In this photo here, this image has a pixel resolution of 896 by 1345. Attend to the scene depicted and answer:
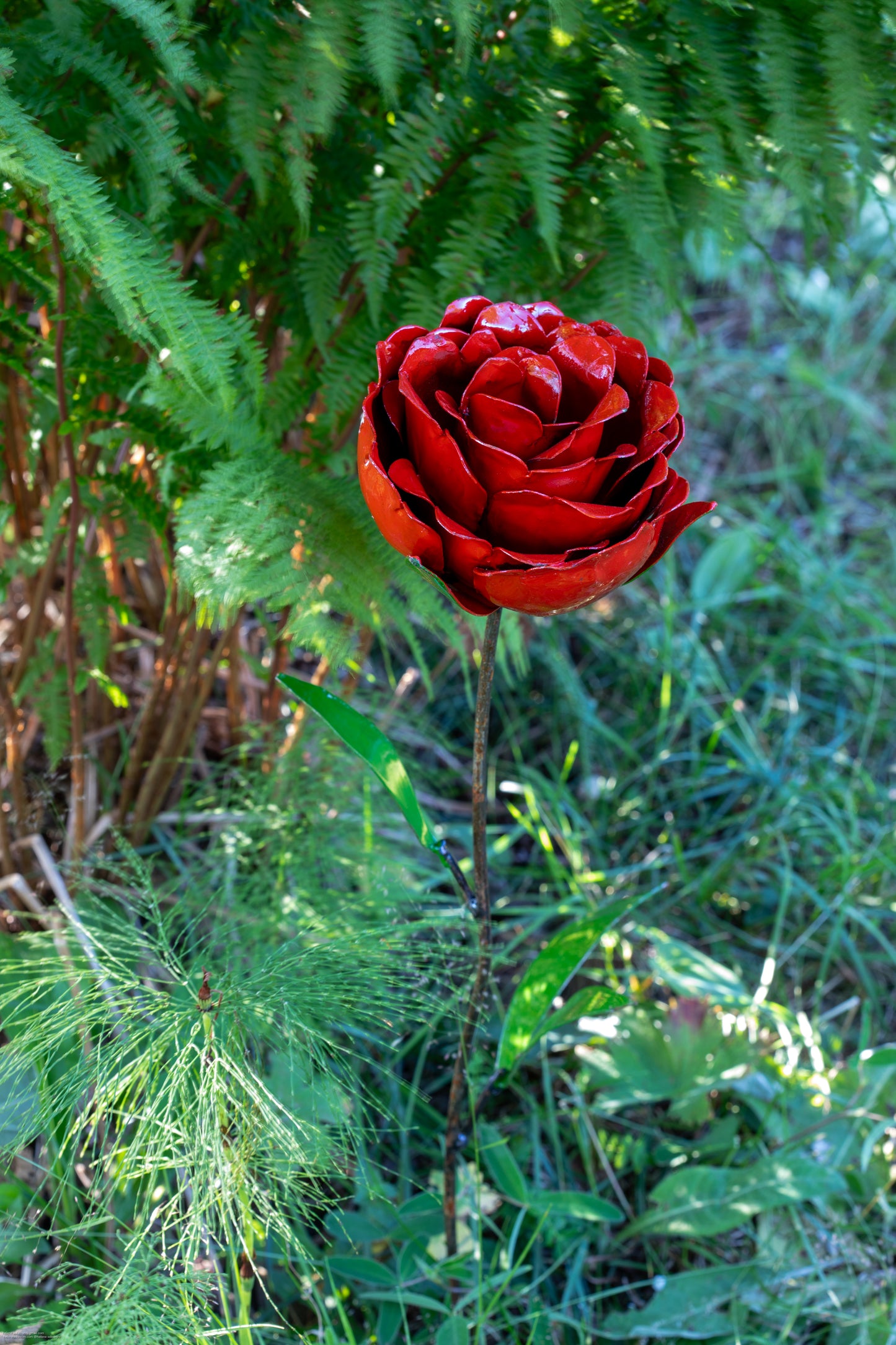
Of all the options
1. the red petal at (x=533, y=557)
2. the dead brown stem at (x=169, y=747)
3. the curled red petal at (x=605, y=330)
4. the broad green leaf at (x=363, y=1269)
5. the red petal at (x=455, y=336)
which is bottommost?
the broad green leaf at (x=363, y=1269)

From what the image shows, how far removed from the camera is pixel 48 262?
1007mm

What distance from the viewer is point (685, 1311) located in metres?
1.07

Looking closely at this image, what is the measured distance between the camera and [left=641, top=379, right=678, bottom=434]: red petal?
27.5 inches

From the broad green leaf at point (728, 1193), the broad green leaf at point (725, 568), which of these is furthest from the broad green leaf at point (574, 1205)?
the broad green leaf at point (725, 568)

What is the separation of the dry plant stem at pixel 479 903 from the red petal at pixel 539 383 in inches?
5.6

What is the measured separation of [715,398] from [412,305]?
170 cm

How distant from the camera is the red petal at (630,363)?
72 cm

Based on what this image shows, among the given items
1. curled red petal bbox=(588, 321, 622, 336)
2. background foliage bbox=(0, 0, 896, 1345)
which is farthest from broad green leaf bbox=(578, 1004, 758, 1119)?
curled red petal bbox=(588, 321, 622, 336)

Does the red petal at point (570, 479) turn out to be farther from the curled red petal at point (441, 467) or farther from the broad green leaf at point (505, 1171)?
the broad green leaf at point (505, 1171)

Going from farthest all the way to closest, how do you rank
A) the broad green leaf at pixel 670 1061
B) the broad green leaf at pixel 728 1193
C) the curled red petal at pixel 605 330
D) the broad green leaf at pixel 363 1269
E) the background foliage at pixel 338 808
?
1. the broad green leaf at pixel 670 1061
2. the broad green leaf at pixel 728 1193
3. the broad green leaf at pixel 363 1269
4. the background foliage at pixel 338 808
5. the curled red petal at pixel 605 330

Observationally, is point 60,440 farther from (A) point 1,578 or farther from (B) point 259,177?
(B) point 259,177

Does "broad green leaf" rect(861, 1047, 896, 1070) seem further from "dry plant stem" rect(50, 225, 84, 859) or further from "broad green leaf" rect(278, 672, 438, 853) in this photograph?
"dry plant stem" rect(50, 225, 84, 859)

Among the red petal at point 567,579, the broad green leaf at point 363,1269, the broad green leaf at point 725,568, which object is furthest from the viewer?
the broad green leaf at point 725,568

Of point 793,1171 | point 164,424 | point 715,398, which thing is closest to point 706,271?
point 715,398
